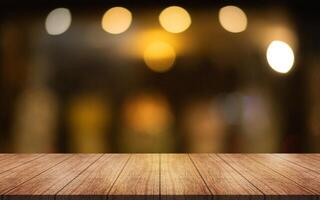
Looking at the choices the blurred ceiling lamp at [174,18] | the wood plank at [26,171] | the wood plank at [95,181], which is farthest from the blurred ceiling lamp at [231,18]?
the wood plank at [26,171]

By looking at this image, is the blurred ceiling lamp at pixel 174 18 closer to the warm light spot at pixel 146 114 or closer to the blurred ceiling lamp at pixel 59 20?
the warm light spot at pixel 146 114

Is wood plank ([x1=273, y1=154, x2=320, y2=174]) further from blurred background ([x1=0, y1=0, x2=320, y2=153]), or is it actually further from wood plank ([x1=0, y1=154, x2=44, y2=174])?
wood plank ([x1=0, y1=154, x2=44, y2=174])

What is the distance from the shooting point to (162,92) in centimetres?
238

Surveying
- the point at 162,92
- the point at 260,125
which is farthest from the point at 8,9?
the point at 260,125

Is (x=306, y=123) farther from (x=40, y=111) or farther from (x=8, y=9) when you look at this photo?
(x=8, y=9)

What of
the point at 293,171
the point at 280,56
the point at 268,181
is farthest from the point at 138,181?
the point at 280,56

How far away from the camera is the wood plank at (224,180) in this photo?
4.10 ft

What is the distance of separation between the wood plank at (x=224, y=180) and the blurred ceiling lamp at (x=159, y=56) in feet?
1.74

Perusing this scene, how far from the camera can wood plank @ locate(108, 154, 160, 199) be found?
1248mm

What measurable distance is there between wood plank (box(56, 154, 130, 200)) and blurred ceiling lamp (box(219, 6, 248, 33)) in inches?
32.7

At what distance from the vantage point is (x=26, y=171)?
1665 mm

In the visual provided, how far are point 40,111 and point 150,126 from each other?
514 millimetres

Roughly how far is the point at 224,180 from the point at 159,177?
7.7 inches

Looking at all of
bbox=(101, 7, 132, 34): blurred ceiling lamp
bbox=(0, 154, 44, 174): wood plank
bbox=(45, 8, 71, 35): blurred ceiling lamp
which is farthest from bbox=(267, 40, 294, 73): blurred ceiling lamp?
bbox=(0, 154, 44, 174): wood plank
